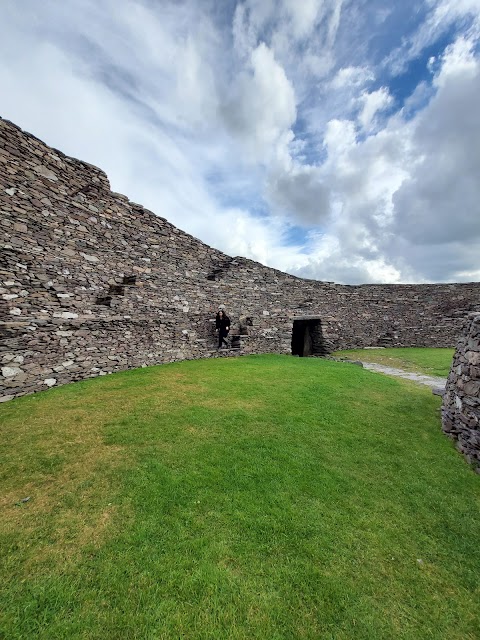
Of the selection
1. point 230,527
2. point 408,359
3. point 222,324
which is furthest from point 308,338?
point 230,527

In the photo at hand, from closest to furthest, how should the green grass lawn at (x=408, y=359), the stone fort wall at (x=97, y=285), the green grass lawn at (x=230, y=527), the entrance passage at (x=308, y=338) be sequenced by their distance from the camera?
the green grass lawn at (x=230, y=527)
the stone fort wall at (x=97, y=285)
the green grass lawn at (x=408, y=359)
the entrance passage at (x=308, y=338)

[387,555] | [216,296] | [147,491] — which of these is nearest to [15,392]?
[147,491]

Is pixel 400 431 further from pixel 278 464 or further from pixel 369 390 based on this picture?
pixel 278 464

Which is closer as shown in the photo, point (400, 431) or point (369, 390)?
point (400, 431)

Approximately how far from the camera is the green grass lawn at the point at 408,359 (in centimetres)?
1400

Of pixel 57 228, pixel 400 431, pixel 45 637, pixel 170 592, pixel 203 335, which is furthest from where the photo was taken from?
pixel 203 335

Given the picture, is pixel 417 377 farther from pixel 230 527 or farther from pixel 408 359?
pixel 230 527

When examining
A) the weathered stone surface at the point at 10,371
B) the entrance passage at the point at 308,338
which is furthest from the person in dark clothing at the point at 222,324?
the weathered stone surface at the point at 10,371

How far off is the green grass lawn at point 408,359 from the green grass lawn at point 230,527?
8906 mm

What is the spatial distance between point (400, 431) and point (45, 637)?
661cm

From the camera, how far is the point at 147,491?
3.88 meters

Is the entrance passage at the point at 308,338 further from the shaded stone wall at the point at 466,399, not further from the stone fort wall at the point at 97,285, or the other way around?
the shaded stone wall at the point at 466,399

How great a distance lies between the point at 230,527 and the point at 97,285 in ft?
29.6

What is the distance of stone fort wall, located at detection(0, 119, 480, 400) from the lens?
7.74 meters
